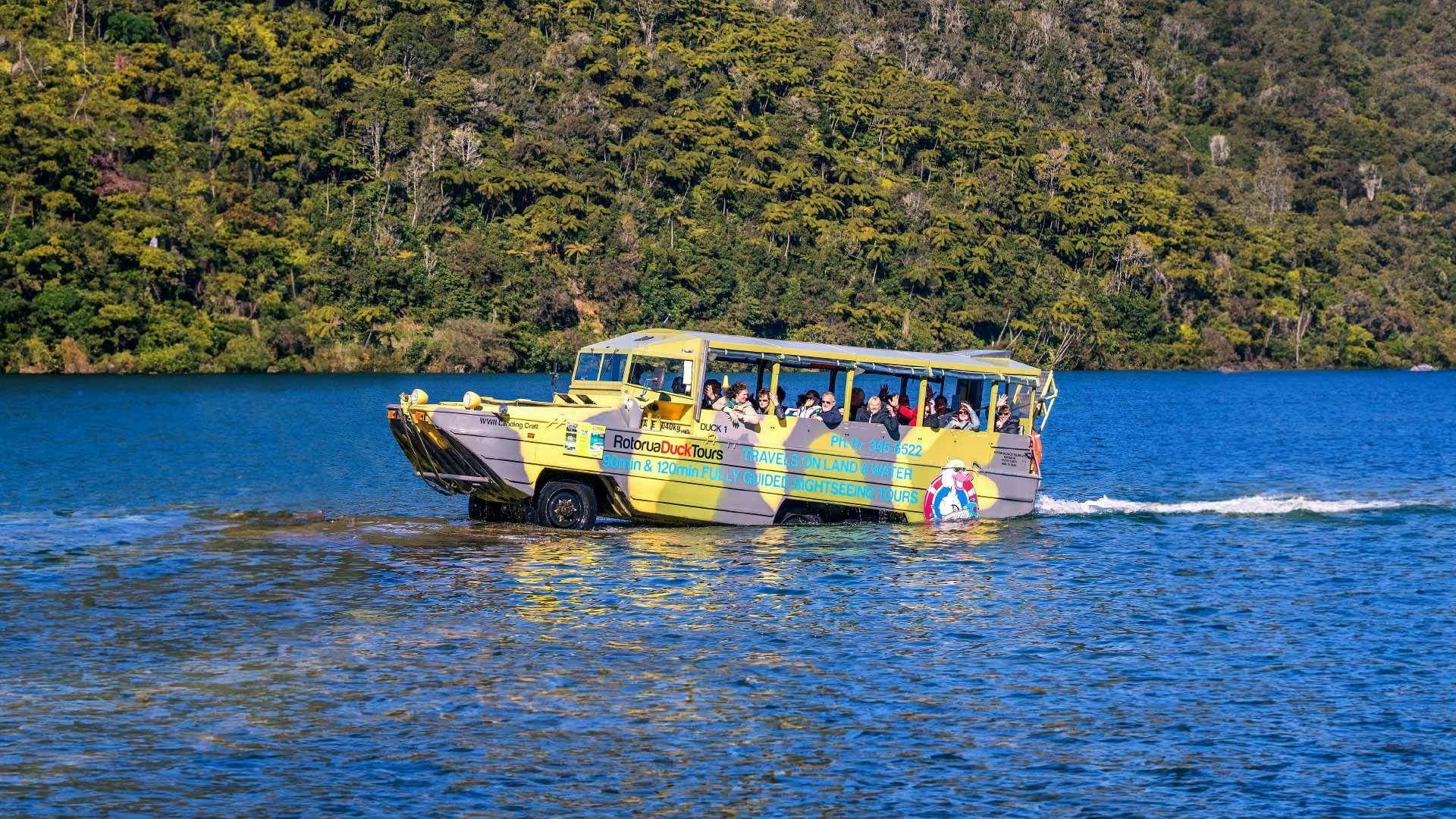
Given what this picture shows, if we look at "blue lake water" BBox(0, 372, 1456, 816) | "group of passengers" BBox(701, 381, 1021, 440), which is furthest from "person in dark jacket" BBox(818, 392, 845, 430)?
"blue lake water" BBox(0, 372, 1456, 816)

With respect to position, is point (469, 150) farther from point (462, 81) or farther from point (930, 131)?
point (930, 131)

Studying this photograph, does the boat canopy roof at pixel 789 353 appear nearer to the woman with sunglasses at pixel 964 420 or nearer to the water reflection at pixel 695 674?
the woman with sunglasses at pixel 964 420

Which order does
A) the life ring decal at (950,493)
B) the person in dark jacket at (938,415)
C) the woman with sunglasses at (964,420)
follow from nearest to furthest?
1. the person in dark jacket at (938,415)
2. the life ring decal at (950,493)
3. the woman with sunglasses at (964,420)

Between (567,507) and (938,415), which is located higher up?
(938,415)

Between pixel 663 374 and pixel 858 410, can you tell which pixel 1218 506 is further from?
pixel 663 374

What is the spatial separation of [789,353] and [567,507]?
491 cm

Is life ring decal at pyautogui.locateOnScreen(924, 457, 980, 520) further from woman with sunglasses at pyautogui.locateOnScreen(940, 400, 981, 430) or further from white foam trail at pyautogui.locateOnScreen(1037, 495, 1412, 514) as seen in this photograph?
white foam trail at pyautogui.locateOnScreen(1037, 495, 1412, 514)

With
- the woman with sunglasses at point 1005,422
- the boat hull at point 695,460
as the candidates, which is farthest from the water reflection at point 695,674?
the woman with sunglasses at point 1005,422

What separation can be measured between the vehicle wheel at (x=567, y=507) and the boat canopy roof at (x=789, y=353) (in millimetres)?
2647

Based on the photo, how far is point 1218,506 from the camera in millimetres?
40781

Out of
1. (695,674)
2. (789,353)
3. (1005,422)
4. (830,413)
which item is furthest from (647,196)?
(695,674)

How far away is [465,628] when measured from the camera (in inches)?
874

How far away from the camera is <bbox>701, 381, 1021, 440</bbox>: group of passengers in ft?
101

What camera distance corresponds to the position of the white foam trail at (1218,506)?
39.2 metres
